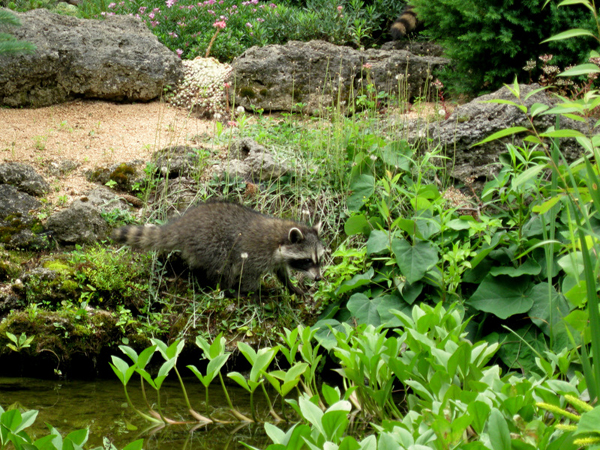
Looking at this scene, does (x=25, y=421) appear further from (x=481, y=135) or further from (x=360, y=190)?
(x=481, y=135)

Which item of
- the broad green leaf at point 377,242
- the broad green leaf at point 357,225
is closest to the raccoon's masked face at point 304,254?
the broad green leaf at point 357,225

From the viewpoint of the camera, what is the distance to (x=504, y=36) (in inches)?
318

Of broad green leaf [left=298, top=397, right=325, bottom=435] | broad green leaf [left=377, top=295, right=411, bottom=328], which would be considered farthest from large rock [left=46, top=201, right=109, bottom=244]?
broad green leaf [left=298, top=397, right=325, bottom=435]

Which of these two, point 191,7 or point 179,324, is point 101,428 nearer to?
point 179,324

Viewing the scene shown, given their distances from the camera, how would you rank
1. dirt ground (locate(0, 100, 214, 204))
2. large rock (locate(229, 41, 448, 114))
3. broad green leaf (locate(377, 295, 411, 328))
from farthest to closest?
large rock (locate(229, 41, 448, 114))
dirt ground (locate(0, 100, 214, 204))
broad green leaf (locate(377, 295, 411, 328))

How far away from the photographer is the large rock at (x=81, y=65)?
24.5 ft

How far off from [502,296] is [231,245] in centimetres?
223

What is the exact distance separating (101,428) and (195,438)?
56cm

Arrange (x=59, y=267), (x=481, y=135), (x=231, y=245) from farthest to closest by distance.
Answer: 1. (x=481, y=135)
2. (x=231, y=245)
3. (x=59, y=267)

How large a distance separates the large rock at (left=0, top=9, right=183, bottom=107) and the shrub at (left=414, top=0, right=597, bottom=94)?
4.12 meters

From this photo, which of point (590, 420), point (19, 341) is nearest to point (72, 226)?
point (19, 341)

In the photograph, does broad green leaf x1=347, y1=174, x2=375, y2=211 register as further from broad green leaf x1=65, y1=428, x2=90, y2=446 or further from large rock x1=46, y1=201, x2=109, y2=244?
broad green leaf x1=65, y1=428, x2=90, y2=446

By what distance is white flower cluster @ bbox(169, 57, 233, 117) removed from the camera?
26.4 ft

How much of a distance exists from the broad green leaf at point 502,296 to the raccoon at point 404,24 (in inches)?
285
